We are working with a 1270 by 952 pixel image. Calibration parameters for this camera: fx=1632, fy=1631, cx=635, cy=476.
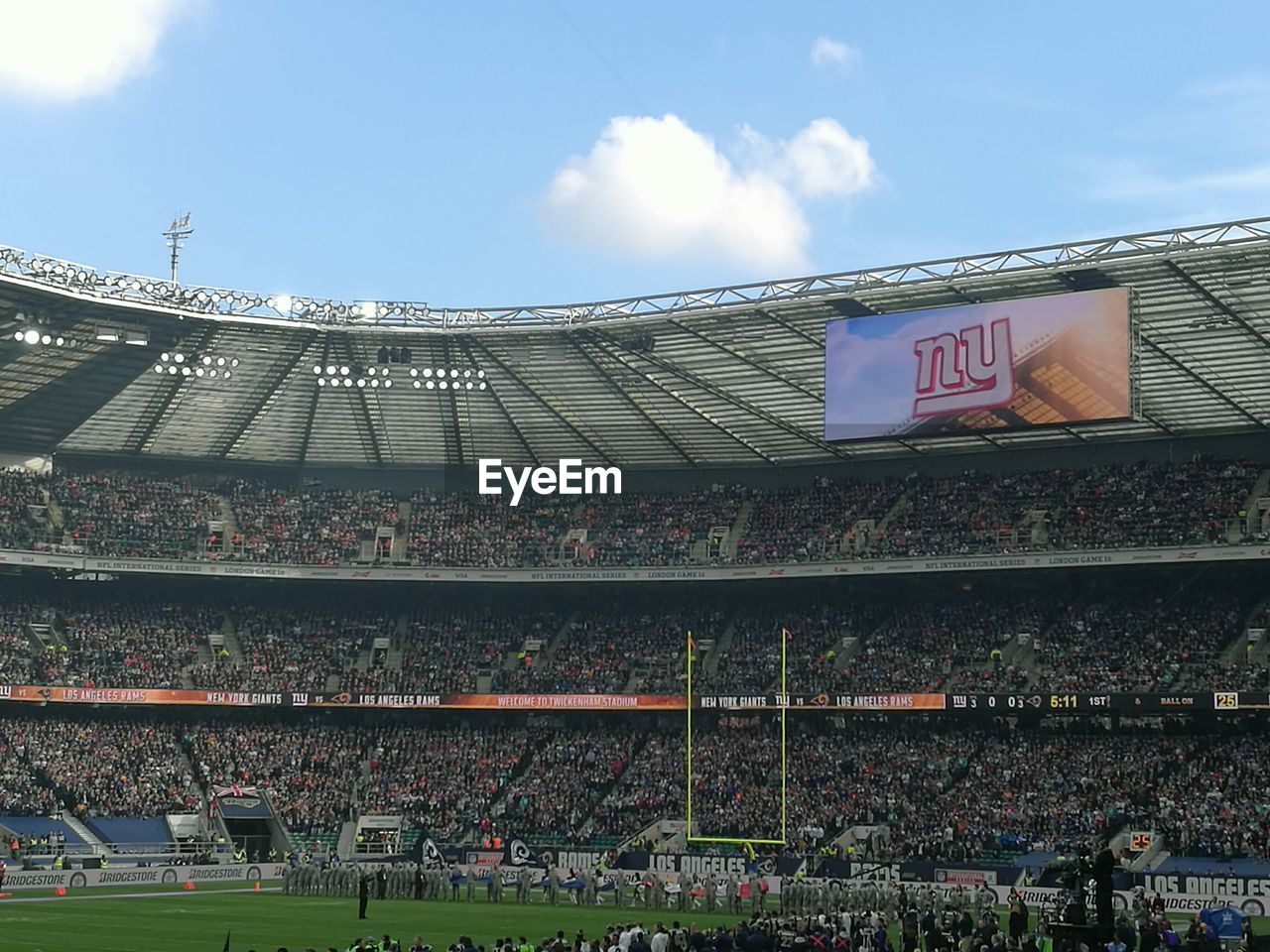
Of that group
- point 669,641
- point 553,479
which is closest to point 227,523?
point 553,479


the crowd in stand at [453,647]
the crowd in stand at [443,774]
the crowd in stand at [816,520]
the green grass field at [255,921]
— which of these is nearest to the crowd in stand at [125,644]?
the crowd in stand at [453,647]

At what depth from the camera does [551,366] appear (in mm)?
60688

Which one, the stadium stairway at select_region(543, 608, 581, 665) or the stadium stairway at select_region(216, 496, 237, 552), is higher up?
the stadium stairway at select_region(216, 496, 237, 552)

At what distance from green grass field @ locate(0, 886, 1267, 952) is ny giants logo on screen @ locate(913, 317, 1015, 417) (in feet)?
57.5

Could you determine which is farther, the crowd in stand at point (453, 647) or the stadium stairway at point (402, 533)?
the stadium stairway at point (402, 533)

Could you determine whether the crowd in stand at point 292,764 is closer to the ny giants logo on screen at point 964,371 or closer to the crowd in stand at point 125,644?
the crowd in stand at point 125,644

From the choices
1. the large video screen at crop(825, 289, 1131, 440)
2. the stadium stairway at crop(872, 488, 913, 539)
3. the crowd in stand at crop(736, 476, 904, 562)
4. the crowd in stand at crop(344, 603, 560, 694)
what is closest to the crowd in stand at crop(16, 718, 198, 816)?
the crowd in stand at crop(344, 603, 560, 694)

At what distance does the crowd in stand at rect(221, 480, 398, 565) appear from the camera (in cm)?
6912

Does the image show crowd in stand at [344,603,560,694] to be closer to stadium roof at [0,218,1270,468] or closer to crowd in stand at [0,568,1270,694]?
crowd in stand at [0,568,1270,694]

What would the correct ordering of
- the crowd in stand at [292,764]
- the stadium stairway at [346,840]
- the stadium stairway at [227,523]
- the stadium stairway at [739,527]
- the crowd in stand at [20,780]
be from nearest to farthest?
the crowd in stand at [20,780]
the stadium stairway at [346,840]
the crowd in stand at [292,764]
the stadium stairway at [739,527]
the stadium stairway at [227,523]

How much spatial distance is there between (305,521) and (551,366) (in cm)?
1680

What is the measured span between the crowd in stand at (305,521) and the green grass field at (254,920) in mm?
20440

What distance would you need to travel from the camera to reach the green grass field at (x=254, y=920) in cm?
3538

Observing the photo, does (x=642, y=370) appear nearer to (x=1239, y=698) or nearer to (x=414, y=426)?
(x=414, y=426)
